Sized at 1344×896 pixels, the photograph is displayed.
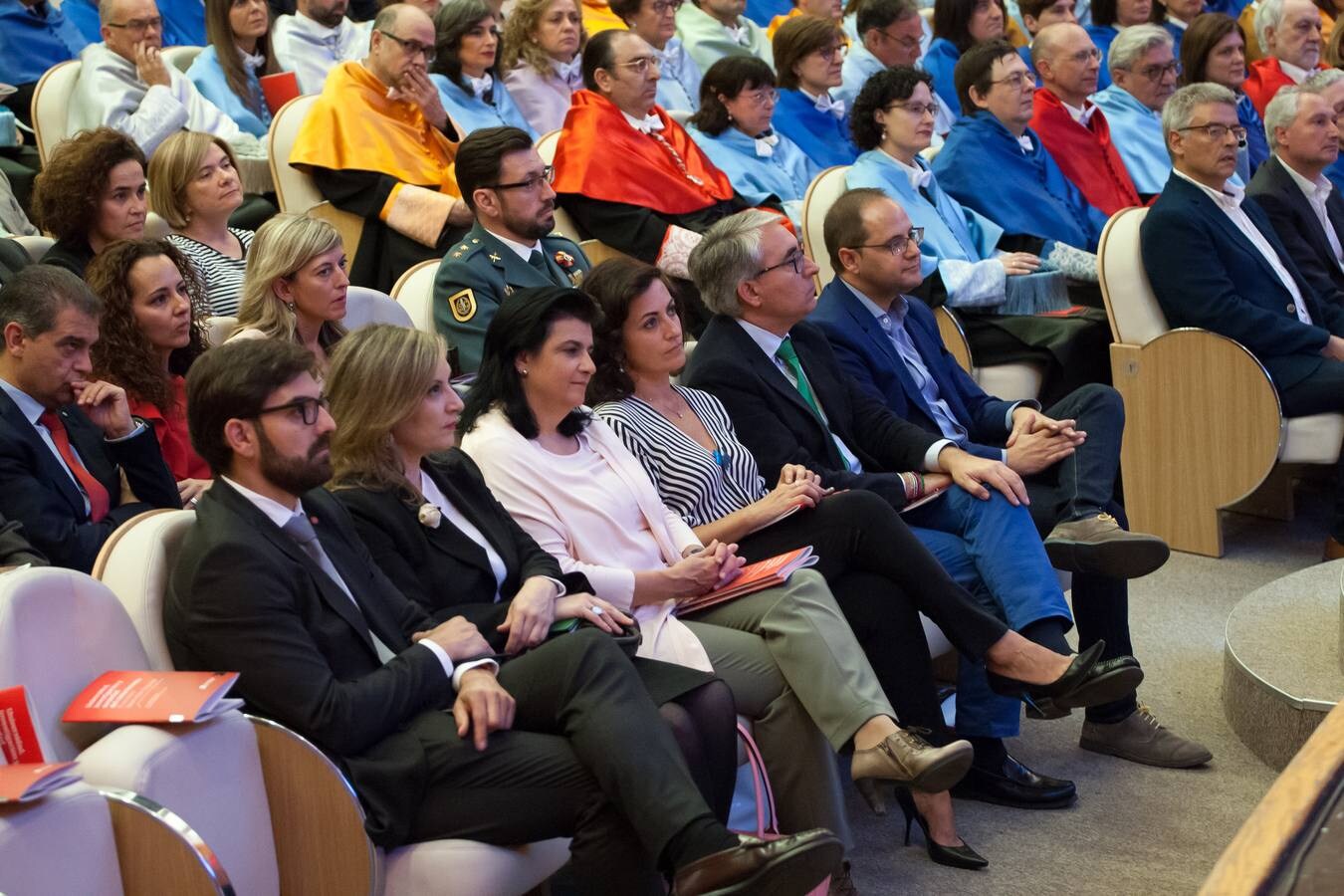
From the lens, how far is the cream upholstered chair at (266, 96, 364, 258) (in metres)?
4.44

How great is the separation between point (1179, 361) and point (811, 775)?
230 centimetres

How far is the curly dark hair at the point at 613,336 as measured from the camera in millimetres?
3111

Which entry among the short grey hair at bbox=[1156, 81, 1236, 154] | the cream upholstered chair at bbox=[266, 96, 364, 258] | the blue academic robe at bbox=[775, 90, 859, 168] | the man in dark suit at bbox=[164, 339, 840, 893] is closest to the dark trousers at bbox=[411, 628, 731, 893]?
the man in dark suit at bbox=[164, 339, 840, 893]

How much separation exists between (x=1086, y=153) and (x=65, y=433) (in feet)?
13.3

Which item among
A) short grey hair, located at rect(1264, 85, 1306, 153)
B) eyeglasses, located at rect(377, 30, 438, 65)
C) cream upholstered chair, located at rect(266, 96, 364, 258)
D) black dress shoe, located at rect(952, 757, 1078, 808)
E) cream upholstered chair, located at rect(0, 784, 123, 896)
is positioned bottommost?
black dress shoe, located at rect(952, 757, 1078, 808)

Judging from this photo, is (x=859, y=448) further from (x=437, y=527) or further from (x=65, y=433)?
(x=65, y=433)

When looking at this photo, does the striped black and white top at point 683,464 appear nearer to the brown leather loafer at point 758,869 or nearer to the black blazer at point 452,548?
the black blazer at point 452,548

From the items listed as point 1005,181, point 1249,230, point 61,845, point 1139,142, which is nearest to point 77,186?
point 61,845

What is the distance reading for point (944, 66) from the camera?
673 centimetres

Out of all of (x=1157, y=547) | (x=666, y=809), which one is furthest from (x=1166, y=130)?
(x=666, y=809)

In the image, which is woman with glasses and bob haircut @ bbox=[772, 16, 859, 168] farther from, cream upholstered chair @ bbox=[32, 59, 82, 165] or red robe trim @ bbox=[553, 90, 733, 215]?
cream upholstered chair @ bbox=[32, 59, 82, 165]

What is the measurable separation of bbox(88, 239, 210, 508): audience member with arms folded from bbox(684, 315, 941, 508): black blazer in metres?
1.03

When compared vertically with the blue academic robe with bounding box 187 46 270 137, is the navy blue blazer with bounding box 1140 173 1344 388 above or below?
above

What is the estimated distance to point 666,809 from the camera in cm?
217
